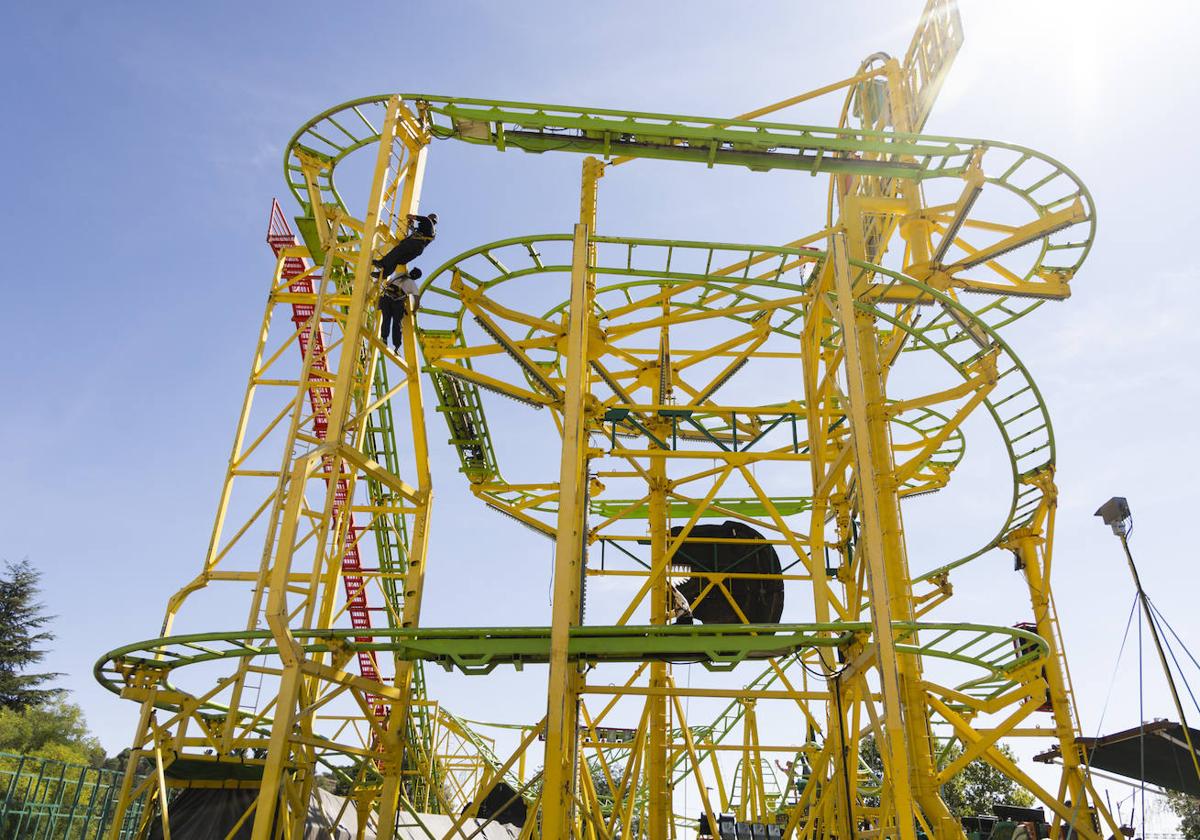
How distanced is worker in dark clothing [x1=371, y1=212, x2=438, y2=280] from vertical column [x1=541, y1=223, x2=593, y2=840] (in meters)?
2.23

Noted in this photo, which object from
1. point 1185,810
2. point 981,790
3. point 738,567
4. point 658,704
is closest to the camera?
point 658,704

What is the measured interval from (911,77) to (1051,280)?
423 cm

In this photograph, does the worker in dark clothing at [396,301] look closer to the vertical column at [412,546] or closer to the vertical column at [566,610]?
the vertical column at [412,546]

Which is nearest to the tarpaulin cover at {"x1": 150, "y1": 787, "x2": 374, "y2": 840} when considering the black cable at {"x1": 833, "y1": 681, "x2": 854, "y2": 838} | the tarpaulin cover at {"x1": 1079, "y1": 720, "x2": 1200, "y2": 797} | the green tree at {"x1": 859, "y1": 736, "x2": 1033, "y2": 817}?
the black cable at {"x1": 833, "y1": 681, "x2": 854, "y2": 838}

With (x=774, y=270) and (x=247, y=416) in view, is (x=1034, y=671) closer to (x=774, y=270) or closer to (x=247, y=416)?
(x=774, y=270)

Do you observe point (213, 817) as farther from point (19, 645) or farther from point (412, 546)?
point (19, 645)

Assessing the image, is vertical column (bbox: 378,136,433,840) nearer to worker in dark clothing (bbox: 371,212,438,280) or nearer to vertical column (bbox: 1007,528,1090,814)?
worker in dark clothing (bbox: 371,212,438,280)

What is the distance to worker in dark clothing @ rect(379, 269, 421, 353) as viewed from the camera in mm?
11250

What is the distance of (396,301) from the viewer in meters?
11.4

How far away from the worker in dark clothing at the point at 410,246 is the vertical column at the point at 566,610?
2227mm

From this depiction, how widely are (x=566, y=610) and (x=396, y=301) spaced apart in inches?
214

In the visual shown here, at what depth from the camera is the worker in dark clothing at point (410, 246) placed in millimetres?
10844

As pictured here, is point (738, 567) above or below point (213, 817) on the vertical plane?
above

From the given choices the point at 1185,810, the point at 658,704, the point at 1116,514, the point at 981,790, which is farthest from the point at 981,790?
the point at 1116,514
